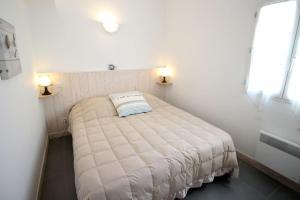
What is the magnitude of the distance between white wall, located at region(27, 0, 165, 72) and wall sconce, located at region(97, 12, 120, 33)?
0.23 feet

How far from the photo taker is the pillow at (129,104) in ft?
7.99

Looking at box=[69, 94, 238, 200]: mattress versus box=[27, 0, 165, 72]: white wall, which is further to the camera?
box=[27, 0, 165, 72]: white wall

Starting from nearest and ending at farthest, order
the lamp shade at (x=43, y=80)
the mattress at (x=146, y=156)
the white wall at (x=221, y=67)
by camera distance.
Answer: the mattress at (x=146, y=156)
the white wall at (x=221, y=67)
the lamp shade at (x=43, y=80)

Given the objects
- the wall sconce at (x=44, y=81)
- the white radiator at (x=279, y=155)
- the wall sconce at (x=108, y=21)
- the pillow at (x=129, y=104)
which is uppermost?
the wall sconce at (x=108, y=21)

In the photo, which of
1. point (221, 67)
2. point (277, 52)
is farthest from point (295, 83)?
point (221, 67)

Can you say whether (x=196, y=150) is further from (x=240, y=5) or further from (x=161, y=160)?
(x=240, y=5)

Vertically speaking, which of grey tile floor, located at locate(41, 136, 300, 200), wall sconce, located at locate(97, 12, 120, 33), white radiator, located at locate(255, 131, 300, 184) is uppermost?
wall sconce, located at locate(97, 12, 120, 33)

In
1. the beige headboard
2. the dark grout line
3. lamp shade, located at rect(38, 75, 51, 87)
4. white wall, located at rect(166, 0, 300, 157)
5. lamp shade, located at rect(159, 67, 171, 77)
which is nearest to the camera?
the dark grout line

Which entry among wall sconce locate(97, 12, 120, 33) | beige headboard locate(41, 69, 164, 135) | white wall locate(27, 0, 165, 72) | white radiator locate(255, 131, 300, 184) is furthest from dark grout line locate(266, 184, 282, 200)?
wall sconce locate(97, 12, 120, 33)

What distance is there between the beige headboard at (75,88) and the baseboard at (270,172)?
7.20 ft

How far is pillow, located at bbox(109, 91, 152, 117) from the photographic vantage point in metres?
2.44

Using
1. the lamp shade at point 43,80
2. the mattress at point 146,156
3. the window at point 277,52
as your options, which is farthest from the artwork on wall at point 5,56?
the window at point 277,52

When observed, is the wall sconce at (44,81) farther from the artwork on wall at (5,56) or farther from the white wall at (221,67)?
the white wall at (221,67)

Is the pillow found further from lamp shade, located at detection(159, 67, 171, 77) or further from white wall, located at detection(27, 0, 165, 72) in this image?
lamp shade, located at detection(159, 67, 171, 77)
